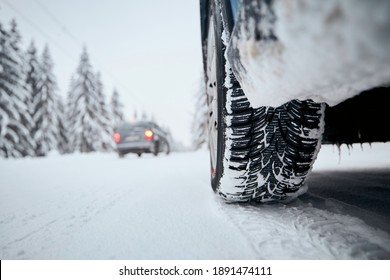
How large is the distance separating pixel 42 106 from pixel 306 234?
24747mm

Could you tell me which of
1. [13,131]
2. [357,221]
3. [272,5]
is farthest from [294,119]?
[13,131]

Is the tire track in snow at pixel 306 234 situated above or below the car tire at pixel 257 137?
below

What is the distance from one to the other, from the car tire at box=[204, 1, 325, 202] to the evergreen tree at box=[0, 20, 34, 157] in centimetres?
1771

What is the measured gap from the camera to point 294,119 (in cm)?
109

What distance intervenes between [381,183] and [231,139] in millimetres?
1440

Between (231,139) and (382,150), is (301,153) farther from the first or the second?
(382,150)

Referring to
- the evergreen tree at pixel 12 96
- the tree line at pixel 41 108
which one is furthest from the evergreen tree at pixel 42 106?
the evergreen tree at pixel 12 96

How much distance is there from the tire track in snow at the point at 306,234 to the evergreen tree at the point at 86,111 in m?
24.6

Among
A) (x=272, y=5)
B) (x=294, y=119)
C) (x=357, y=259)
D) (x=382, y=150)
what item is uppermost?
(x=272, y=5)

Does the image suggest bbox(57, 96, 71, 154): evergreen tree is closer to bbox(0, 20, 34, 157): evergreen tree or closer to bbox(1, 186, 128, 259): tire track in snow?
bbox(0, 20, 34, 157): evergreen tree

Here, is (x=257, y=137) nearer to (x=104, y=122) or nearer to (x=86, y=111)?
(x=86, y=111)

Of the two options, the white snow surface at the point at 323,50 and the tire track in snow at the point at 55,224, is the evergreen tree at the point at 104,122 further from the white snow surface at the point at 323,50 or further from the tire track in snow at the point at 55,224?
the white snow surface at the point at 323,50

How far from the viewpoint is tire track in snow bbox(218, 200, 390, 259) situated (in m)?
0.82

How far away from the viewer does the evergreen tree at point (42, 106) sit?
20659mm
